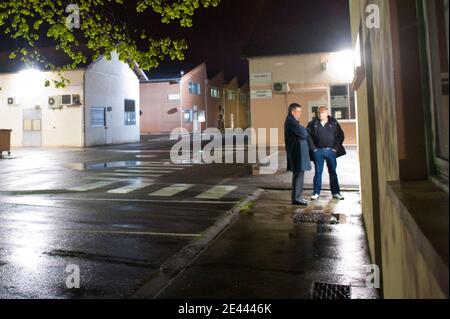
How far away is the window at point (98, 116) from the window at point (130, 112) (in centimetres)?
309

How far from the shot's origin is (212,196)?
9430 millimetres

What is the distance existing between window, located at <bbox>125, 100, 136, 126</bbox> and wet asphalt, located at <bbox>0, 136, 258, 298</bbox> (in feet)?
68.0

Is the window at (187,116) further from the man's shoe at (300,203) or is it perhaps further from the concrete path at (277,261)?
the concrete path at (277,261)

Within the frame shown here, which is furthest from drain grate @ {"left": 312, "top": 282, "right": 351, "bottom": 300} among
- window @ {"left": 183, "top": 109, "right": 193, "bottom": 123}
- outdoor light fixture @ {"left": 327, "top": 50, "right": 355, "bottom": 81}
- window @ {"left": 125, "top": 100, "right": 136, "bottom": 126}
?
window @ {"left": 183, "top": 109, "right": 193, "bottom": 123}

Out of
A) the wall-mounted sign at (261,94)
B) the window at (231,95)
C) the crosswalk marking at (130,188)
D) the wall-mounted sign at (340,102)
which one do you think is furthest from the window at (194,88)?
the crosswalk marking at (130,188)

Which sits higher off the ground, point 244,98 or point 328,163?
point 244,98

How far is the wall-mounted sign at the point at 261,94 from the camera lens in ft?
73.5

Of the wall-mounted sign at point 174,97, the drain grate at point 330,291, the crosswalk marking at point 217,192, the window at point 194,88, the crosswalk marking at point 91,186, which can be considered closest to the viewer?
the drain grate at point 330,291

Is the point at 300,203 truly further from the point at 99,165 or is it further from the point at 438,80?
the point at 99,165

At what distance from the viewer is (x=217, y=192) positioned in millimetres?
9961

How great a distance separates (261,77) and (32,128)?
17.1 metres

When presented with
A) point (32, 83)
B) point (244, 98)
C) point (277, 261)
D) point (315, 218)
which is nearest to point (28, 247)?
point (277, 261)

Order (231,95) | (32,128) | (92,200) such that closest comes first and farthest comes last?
(92,200), (32,128), (231,95)
